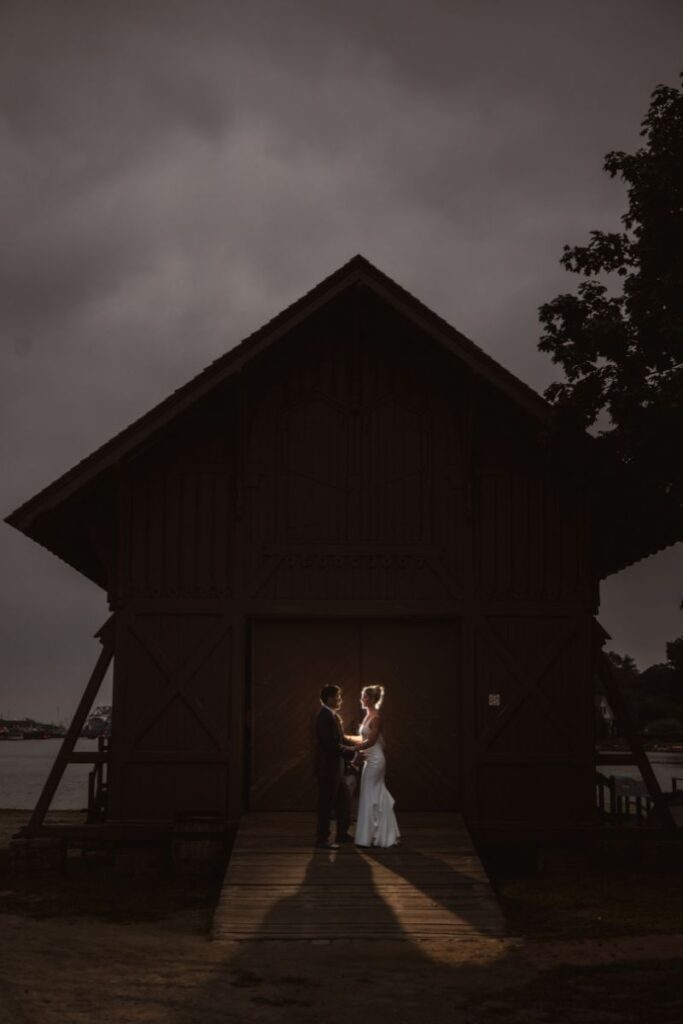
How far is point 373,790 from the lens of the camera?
18.7m

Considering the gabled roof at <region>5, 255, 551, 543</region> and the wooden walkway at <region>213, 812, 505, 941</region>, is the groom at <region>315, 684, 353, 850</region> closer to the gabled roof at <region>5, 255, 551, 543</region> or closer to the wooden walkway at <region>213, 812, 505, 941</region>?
the wooden walkway at <region>213, 812, 505, 941</region>

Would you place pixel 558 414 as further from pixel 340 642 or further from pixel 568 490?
pixel 340 642

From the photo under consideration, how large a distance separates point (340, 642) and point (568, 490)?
4.22 m

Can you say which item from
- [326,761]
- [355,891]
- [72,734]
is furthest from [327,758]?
[72,734]

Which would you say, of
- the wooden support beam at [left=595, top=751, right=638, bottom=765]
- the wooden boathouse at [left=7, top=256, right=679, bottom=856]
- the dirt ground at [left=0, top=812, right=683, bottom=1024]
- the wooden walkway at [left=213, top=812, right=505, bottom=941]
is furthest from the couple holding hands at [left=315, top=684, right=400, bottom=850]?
the wooden support beam at [left=595, top=751, right=638, bottom=765]

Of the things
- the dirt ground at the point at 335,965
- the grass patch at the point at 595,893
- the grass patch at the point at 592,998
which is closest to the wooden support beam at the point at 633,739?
the grass patch at the point at 595,893

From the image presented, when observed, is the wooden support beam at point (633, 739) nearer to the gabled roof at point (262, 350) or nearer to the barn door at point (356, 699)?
the barn door at point (356, 699)

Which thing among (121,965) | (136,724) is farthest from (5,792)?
(121,965)

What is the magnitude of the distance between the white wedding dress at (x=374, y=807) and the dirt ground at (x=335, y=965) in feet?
5.67

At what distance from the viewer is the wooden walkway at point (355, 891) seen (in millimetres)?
15445

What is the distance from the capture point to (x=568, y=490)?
21453mm

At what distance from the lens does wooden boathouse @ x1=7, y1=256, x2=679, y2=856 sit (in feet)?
68.7

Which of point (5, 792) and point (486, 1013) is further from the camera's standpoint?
point (5, 792)

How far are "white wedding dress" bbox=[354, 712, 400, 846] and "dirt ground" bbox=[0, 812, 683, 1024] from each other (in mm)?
1729
